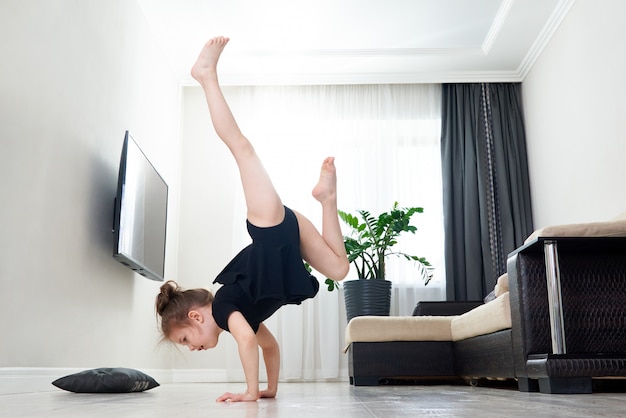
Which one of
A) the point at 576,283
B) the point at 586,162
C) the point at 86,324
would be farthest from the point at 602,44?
the point at 86,324

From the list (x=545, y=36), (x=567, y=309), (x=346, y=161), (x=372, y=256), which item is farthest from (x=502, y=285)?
(x=346, y=161)

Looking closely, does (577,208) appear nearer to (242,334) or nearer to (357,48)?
(357,48)

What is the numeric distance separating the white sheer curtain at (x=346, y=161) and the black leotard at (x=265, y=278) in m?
3.09

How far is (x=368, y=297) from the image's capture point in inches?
194

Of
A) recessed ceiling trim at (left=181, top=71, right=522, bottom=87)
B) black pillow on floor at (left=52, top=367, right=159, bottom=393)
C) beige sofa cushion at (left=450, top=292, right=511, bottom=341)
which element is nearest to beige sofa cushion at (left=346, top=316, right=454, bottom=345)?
beige sofa cushion at (left=450, top=292, right=511, bottom=341)

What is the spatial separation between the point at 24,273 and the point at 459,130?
4.04 meters

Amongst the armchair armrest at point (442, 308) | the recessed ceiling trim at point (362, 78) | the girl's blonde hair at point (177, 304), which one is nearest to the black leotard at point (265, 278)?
the girl's blonde hair at point (177, 304)

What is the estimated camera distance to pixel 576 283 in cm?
239

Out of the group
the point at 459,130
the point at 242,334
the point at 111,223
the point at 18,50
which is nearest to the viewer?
the point at 242,334

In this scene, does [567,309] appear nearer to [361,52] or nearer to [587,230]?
[587,230]

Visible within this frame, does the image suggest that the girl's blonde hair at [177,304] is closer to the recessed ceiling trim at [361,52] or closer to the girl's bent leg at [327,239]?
the girl's bent leg at [327,239]

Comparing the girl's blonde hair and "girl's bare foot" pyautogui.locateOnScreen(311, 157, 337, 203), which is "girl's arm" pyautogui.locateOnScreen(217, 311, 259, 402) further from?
"girl's bare foot" pyautogui.locateOnScreen(311, 157, 337, 203)

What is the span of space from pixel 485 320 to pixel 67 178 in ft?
6.92

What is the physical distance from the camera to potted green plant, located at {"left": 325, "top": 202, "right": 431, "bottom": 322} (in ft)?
16.2
